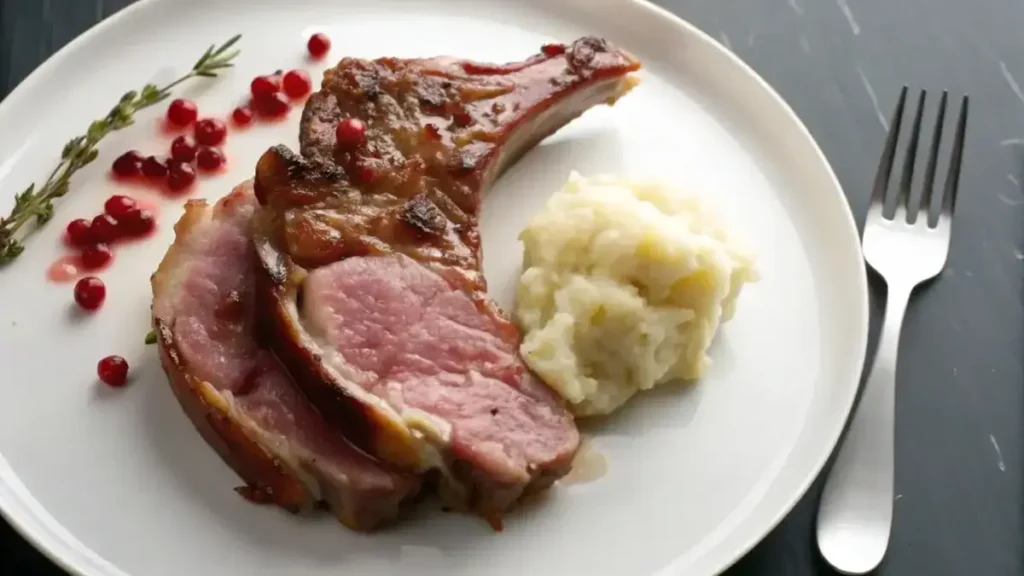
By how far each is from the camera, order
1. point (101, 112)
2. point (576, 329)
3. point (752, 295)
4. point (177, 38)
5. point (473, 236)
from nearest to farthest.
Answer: point (576, 329), point (473, 236), point (752, 295), point (101, 112), point (177, 38)

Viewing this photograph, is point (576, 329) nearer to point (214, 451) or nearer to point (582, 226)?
point (582, 226)

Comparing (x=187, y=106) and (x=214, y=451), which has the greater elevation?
(x=187, y=106)

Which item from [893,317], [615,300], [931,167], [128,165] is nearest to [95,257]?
[128,165]

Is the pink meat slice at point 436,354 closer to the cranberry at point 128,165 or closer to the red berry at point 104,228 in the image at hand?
the red berry at point 104,228

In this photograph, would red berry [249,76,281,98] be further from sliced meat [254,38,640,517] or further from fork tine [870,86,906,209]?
fork tine [870,86,906,209]

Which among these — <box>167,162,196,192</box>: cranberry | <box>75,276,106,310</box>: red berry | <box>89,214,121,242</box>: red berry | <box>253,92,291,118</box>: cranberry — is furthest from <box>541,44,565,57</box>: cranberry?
<box>75,276,106,310</box>: red berry

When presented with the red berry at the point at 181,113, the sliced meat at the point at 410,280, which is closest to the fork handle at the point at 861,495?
the sliced meat at the point at 410,280

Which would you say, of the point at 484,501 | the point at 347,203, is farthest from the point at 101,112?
the point at 484,501
